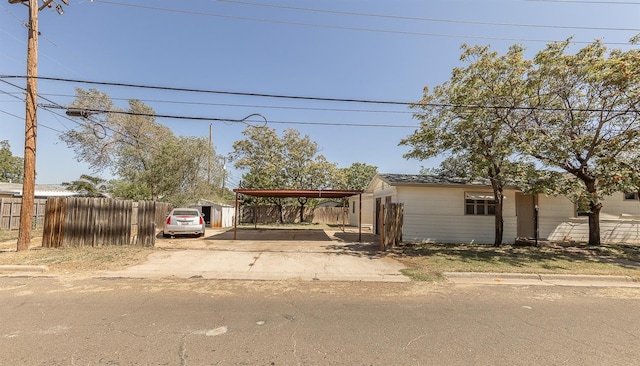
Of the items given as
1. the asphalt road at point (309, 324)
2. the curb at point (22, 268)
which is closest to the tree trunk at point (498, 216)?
the asphalt road at point (309, 324)

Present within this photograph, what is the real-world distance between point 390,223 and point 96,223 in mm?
10646

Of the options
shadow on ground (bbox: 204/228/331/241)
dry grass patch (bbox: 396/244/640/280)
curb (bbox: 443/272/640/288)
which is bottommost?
shadow on ground (bbox: 204/228/331/241)

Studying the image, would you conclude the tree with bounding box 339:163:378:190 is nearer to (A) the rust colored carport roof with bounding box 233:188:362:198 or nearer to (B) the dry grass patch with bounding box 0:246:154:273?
(A) the rust colored carport roof with bounding box 233:188:362:198

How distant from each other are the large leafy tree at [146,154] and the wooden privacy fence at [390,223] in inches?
→ 686

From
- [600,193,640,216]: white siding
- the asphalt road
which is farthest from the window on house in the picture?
the asphalt road

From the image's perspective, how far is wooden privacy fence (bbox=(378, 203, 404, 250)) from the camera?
1191cm

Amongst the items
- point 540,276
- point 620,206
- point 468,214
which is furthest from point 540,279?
point 620,206

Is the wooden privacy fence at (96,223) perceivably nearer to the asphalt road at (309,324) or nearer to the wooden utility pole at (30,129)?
the wooden utility pole at (30,129)

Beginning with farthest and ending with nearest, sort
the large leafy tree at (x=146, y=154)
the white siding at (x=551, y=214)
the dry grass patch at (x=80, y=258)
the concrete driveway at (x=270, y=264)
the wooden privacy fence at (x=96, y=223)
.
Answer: the large leafy tree at (x=146, y=154) < the white siding at (x=551, y=214) < the wooden privacy fence at (x=96, y=223) < the dry grass patch at (x=80, y=258) < the concrete driveway at (x=270, y=264)

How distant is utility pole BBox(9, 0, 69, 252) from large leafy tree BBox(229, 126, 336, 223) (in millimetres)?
19640

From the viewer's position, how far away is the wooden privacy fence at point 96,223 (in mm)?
10820

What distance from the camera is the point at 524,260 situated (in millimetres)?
9859

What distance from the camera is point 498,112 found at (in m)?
11.7

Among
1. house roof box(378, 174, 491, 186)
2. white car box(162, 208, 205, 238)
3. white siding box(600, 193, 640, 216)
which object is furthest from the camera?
Result: white siding box(600, 193, 640, 216)
